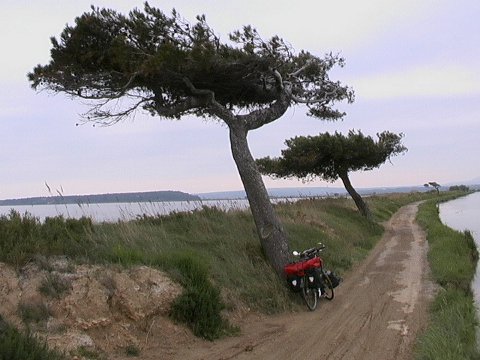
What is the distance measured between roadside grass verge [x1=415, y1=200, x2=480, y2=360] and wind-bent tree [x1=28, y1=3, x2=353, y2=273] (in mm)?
3506

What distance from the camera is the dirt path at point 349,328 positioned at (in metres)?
7.65

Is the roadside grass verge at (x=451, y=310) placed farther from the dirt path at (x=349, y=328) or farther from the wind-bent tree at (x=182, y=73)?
the wind-bent tree at (x=182, y=73)

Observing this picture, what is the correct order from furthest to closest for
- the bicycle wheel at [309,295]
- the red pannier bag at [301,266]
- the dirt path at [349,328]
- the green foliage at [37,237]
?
the red pannier bag at [301,266] < the bicycle wheel at [309,295] < the green foliage at [37,237] < the dirt path at [349,328]

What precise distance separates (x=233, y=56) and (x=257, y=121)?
1748 millimetres

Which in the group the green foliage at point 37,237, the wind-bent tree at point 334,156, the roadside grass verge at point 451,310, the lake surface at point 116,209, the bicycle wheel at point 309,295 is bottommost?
the roadside grass verge at point 451,310

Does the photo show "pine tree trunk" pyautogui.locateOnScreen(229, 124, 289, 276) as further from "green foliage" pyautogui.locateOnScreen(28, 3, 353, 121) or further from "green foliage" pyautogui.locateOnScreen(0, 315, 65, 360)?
"green foliage" pyautogui.locateOnScreen(0, 315, 65, 360)

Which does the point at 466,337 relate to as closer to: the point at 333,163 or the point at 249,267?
A: the point at 249,267

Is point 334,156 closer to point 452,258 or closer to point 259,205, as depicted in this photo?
point 452,258

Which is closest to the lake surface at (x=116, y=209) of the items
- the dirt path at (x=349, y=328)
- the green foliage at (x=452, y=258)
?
the dirt path at (x=349, y=328)

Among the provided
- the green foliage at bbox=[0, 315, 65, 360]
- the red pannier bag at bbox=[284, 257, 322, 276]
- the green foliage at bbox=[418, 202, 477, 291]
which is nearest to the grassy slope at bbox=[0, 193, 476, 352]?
the red pannier bag at bbox=[284, 257, 322, 276]

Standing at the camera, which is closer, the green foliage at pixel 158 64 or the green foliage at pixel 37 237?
the green foliage at pixel 37 237

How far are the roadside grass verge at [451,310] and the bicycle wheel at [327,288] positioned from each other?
2.10 meters

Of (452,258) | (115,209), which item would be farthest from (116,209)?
(452,258)

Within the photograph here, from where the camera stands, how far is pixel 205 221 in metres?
13.1
